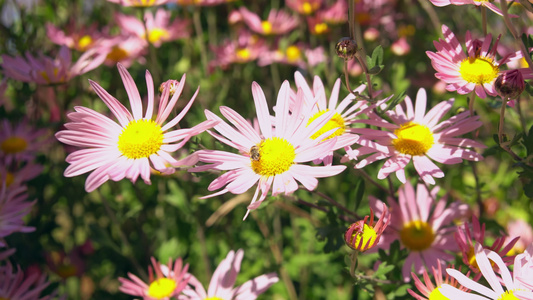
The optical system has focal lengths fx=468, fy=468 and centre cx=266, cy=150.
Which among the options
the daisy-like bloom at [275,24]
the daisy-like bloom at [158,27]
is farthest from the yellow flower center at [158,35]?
the daisy-like bloom at [275,24]

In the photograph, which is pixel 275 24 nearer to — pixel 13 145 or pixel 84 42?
pixel 84 42

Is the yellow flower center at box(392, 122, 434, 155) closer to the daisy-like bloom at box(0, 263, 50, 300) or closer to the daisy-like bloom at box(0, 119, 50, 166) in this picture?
the daisy-like bloom at box(0, 263, 50, 300)

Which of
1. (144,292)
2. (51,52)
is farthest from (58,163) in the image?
(144,292)

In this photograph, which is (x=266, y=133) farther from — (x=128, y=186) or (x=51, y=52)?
(x=51, y=52)

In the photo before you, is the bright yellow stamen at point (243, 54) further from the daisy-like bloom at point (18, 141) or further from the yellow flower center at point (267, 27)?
the daisy-like bloom at point (18, 141)

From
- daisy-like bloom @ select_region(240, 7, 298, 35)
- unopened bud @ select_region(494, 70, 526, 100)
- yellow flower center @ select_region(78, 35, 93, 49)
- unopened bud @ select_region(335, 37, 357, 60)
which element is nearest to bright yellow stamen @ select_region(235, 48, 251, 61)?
daisy-like bloom @ select_region(240, 7, 298, 35)

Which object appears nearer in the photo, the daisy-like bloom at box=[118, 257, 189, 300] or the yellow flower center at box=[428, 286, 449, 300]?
the yellow flower center at box=[428, 286, 449, 300]

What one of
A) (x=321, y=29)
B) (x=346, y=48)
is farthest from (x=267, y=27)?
(x=346, y=48)
